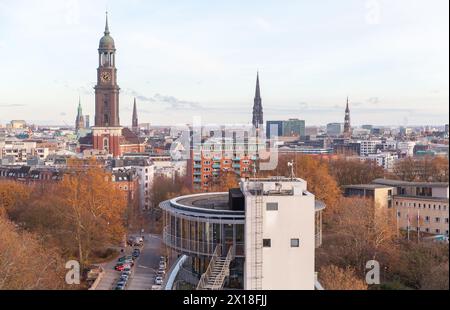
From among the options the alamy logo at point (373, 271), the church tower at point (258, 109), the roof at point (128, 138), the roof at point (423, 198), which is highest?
the church tower at point (258, 109)

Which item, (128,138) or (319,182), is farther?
(128,138)

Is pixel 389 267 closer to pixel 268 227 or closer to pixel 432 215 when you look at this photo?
pixel 432 215

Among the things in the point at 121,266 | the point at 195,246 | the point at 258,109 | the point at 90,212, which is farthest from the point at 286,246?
the point at 258,109

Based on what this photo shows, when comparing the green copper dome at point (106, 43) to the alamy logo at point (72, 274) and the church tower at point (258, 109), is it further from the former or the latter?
the alamy logo at point (72, 274)

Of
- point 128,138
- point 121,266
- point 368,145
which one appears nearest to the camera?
→ point 121,266

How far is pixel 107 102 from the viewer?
32156mm

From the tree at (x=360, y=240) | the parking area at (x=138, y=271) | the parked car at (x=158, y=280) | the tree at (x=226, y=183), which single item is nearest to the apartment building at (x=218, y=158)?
the tree at (x=226, y=183)

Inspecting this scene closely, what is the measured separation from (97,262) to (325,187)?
654 cm

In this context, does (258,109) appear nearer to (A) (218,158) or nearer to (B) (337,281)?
(A) (218,158)

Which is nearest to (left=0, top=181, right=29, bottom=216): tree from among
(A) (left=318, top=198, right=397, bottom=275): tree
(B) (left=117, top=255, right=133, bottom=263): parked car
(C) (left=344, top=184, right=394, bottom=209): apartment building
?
(B) (left=117, top=255, right=133, bottom=263): parked car

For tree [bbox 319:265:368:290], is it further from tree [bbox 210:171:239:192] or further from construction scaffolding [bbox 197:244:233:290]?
tree [bbox 210:171:239:192]

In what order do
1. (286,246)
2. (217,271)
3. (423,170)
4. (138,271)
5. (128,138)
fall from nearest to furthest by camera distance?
(286,246), (217,271), (138,271), (423,170), (128,138)

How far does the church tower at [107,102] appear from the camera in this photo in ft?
104

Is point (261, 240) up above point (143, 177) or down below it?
above
